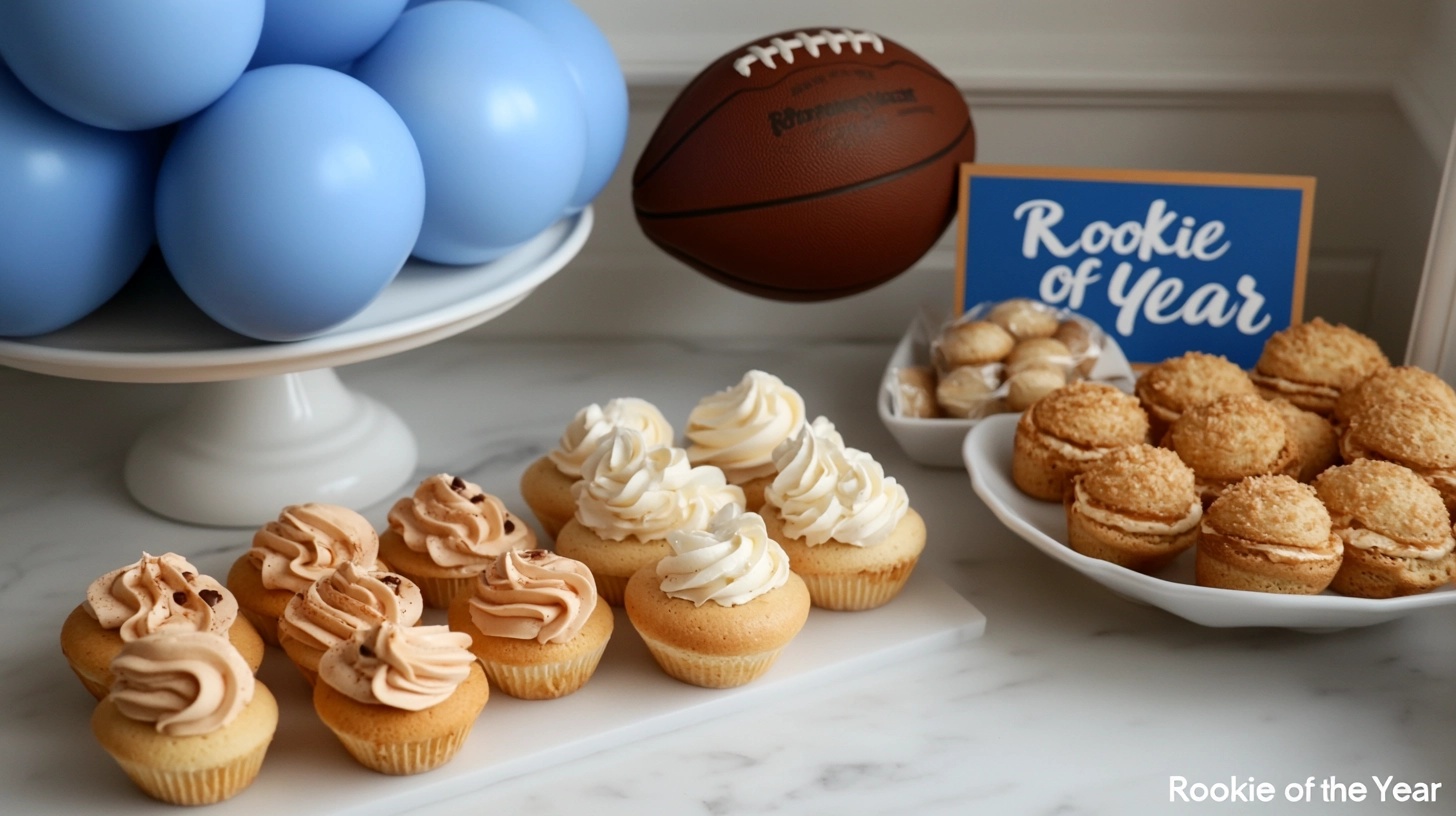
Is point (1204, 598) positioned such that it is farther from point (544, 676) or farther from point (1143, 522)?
point (544, 676)

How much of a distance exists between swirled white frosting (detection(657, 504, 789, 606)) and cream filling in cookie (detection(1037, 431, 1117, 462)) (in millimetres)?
323

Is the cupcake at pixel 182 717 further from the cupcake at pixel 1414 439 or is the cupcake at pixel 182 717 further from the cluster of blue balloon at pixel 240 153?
the cupcake at pixel 1414 439

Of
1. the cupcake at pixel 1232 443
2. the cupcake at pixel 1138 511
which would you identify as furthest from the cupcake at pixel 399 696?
the cupcake at pixel 1232 443

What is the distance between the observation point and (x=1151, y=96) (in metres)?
1.73

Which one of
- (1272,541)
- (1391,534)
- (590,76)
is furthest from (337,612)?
(1391,534)

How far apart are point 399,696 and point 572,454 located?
379mm

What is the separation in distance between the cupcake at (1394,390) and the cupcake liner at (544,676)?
2.53ft

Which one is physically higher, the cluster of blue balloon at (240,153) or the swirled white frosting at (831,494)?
the cluster of blue balloon at (240,153)

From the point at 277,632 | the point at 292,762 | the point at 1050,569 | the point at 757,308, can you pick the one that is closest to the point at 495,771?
the point at 292,762

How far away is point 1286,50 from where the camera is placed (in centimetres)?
171

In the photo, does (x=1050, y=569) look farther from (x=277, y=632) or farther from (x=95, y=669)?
(x=95, y=669)

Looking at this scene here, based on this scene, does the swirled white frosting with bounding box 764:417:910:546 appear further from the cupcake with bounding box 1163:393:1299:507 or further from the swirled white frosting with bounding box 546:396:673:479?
the cupcake with bounding box 1163:393:1299:507

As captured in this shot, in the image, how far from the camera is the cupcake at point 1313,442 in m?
1.32

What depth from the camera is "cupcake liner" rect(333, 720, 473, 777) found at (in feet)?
3.29
